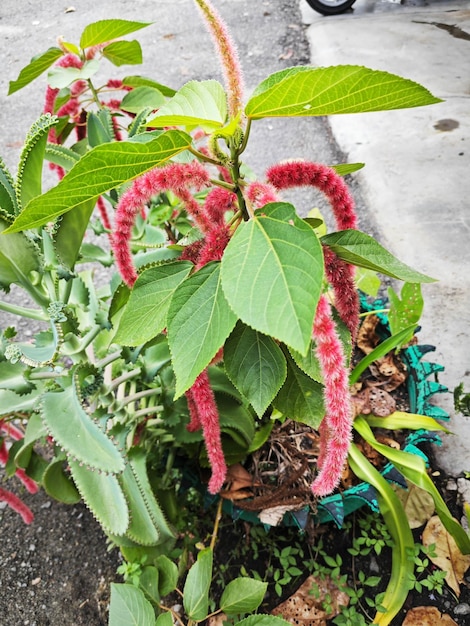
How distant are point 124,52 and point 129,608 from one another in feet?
3.46

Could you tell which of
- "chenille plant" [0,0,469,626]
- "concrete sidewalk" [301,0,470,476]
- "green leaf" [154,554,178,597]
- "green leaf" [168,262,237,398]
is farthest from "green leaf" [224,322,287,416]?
"concrete sidewalk" [301,0,470,476]

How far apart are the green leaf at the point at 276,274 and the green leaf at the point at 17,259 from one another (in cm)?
40

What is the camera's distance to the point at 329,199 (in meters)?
0.66

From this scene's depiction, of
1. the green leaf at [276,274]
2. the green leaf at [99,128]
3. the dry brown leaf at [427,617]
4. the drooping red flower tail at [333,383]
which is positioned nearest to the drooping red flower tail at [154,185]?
the green leaf at [276,274]

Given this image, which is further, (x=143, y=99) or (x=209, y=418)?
(x=143, y=99)

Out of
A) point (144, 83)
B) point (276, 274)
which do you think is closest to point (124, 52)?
point (144, 83)

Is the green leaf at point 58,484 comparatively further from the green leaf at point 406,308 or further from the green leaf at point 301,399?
the green leaf at point 406,308

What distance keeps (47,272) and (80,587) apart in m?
0.85

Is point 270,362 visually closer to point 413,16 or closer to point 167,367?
point 167,367

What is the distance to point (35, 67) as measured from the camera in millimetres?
1062

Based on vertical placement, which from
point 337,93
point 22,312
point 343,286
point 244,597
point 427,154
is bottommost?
point 427,154

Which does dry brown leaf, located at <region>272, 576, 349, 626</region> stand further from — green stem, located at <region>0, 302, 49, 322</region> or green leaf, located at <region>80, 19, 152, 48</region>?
green leaf, located at <region>80, 19, 152, 48</region>

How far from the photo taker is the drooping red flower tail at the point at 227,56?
1.84 ft

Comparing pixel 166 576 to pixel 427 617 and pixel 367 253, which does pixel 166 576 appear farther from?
pixel 367 253
